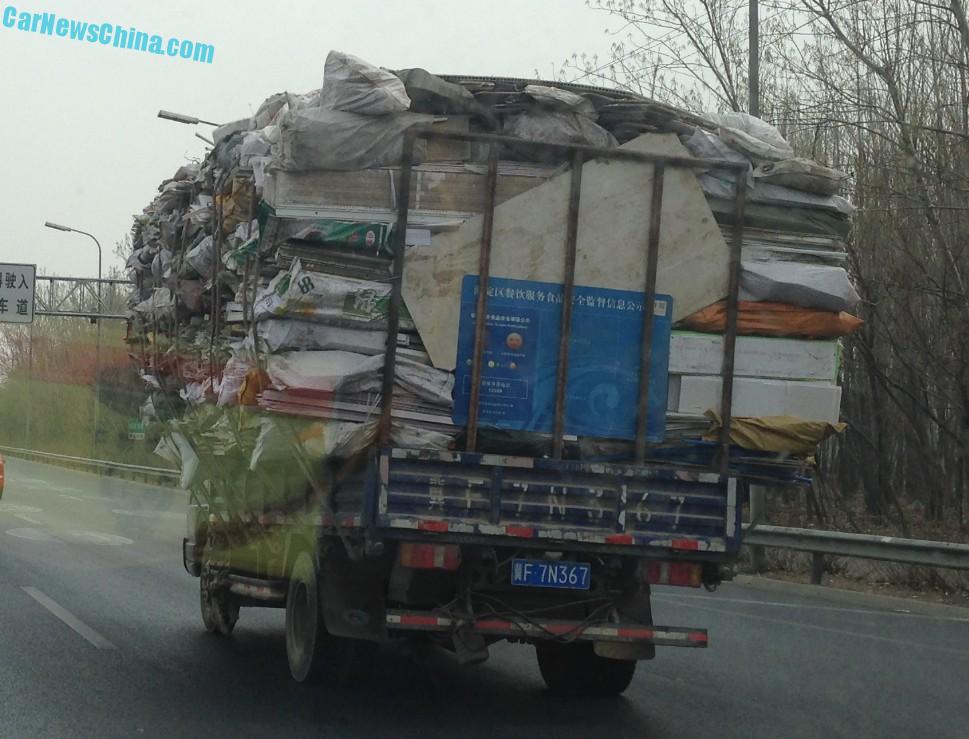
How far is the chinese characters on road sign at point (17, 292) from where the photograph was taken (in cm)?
3903

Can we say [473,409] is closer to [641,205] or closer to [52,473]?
[641,205]

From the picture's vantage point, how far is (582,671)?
857 centimetres

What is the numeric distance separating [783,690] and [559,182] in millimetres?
3580

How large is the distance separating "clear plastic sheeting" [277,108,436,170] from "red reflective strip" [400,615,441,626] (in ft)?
7.45

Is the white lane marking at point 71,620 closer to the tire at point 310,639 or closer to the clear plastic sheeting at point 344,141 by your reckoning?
the tire at point 310,639

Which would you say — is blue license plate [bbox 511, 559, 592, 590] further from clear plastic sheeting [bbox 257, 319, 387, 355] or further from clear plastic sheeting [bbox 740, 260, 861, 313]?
clear plastic sheeting [bbox 740, 260, 861, 313]

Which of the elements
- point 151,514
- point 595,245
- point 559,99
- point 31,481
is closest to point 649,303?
point 595,245

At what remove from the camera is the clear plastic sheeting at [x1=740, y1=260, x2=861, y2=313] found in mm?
7730

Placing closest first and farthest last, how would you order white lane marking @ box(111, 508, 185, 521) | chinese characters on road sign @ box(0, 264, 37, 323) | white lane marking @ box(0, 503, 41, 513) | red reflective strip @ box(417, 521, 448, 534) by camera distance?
red reflective strip @ box(417, 521, 448, 534) < white lane marking @ box(0, 503, 41, 513) < white lane marking @ box(111, 508, 185, 521) < chinese characters on road sign @ box(0, 264, 37, 323)

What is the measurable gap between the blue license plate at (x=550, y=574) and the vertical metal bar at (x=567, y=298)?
1.83ft

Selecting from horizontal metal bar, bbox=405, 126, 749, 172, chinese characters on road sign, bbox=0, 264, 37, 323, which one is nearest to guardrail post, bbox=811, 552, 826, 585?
horizontal metal bar, bbox=405, 126, 749, 172

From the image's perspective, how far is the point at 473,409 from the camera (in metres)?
7.38

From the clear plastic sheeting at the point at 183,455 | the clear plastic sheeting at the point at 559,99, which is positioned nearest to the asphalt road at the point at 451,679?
the clear plastic sheeting at the point at 183,455

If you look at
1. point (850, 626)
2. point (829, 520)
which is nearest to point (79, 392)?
point (829, 520)
